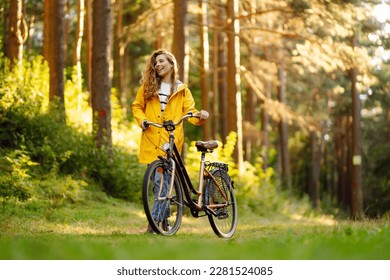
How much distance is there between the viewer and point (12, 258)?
644 centimetres

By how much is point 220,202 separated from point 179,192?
86 centimetres

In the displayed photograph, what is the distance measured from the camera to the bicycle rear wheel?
960 centimetres

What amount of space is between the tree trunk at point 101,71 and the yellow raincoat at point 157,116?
7389 mm

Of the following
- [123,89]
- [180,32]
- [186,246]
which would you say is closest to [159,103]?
[186,246]

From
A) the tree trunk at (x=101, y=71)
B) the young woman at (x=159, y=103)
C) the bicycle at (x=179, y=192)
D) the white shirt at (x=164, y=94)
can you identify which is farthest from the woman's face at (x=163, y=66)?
the tree trunk at (x=101, y=71)

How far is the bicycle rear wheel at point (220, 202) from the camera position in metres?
9.60

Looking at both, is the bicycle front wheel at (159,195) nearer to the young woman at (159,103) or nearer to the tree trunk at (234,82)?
the young woman at (159,103)

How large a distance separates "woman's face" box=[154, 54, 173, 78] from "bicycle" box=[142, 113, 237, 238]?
76 centimetres

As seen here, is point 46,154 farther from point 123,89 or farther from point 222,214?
point 123,89

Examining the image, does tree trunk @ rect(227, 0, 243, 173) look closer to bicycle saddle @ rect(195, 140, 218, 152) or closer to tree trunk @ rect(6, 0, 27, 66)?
tree trunk @ rect(6, 0, 27, 66)

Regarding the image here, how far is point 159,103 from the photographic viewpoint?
965 centimetres

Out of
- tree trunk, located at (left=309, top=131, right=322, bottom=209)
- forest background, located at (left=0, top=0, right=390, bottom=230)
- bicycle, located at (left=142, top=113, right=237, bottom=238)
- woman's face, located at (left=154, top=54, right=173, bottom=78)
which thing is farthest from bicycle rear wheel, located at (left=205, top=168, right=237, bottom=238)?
tree trunk, located at (left=309, top=131, right=322, bottom=209)
